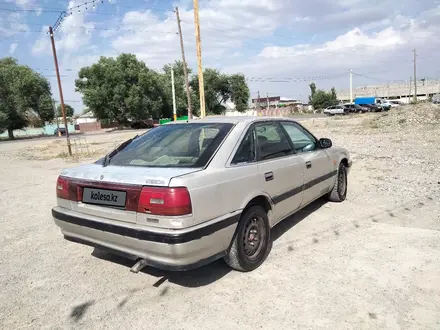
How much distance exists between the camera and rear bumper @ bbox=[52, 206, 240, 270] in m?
2.60

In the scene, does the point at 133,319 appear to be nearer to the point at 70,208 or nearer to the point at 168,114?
the point at 70,208

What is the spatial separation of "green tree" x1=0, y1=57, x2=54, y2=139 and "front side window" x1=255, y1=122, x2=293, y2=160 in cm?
4346

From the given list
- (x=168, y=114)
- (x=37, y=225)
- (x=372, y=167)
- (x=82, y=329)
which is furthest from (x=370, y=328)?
(x=168, y=114)

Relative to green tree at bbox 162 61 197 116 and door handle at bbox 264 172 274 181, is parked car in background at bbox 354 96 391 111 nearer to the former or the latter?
green tree at bbox 162 61 197 116

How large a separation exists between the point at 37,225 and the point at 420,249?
205 inches

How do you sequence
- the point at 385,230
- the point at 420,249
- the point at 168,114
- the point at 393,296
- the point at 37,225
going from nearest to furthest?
A: the point at 393,296 → the point at 420,249 → the point at 385,230 → the point at 37,225 → the point at 168,114

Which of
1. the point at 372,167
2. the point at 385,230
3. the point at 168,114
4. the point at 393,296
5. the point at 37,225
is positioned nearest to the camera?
the point at 393,296

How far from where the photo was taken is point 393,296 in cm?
283

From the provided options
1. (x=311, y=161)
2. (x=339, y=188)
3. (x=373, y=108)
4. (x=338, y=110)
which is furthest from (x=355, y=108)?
(x=311, y=161)

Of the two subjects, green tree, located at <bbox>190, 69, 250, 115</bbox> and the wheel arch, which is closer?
the wheel arch

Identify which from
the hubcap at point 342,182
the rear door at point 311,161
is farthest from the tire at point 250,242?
the hubcap at point 342,182

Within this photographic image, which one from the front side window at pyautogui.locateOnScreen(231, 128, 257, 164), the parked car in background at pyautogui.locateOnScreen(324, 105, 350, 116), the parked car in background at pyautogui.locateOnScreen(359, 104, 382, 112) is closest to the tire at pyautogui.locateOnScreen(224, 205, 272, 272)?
the front side window at pyautogui.locateOnScreen(231, 128, 257, 164)

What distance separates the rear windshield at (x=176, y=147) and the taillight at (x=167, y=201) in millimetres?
408

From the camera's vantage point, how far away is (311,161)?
436 cm
